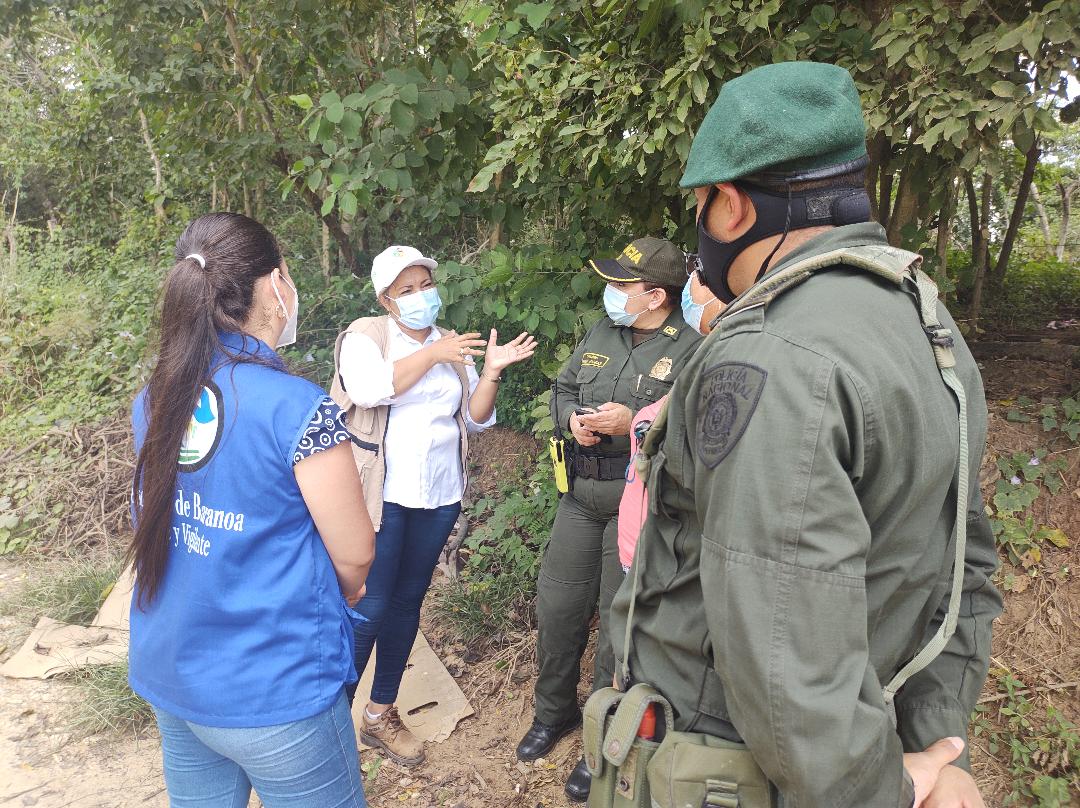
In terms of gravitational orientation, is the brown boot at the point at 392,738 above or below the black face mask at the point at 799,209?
below

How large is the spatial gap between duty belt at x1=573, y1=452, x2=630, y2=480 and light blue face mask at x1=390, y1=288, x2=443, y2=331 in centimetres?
87

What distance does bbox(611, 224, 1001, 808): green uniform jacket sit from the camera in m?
0.94

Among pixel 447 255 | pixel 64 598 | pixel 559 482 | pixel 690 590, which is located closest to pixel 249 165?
pixel 447 255

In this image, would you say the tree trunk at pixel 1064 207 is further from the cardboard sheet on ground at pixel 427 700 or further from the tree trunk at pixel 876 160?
the cardboard sheet on ground at pixel 427 700

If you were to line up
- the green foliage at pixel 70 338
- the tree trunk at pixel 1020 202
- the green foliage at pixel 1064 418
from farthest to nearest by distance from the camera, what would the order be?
the green foliage at pixel 70 338
the tree trunk at pixel 1020 202
the green foliage at pixel 1064 418

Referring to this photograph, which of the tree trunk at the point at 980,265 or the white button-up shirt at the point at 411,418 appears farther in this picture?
the tree trunk at the point at 980,265

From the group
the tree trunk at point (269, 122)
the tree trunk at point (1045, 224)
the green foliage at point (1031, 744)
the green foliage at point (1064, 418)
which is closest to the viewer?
the green foliage at point (1031, 744)

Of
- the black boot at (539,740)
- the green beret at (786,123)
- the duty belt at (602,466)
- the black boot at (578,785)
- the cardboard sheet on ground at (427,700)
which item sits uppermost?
the green beret at (786,123)

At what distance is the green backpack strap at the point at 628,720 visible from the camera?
1166 millimetres

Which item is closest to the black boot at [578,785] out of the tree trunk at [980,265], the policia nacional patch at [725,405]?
the policia nacional patch at [725,405]

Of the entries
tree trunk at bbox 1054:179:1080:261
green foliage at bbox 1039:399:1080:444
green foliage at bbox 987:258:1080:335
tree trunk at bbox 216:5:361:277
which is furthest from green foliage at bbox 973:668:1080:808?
tree trunk at bbox 1054:179:1080:261

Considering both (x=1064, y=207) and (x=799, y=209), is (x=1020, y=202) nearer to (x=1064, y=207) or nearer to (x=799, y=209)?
(x=1064, y=207)

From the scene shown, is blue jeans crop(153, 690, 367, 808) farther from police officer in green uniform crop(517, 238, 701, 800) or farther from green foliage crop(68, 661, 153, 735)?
green foliage crop(68, 661, 153, 735)

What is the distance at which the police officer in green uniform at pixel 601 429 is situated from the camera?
2770mm
